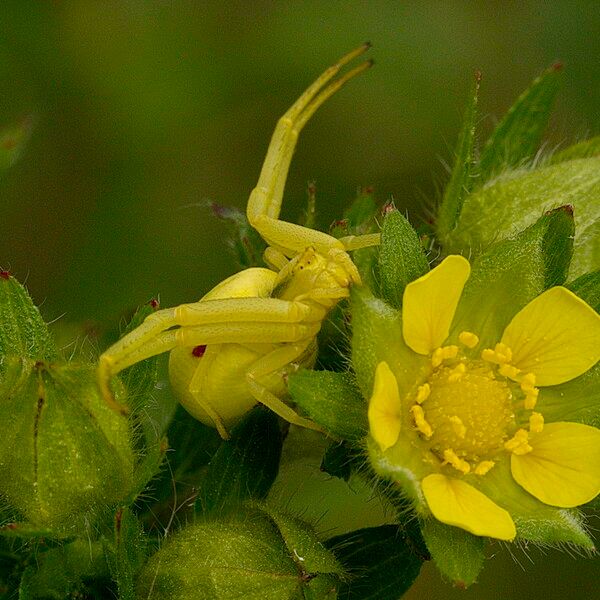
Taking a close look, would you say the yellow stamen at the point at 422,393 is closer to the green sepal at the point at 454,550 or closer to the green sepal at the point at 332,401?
the green sepal at the point at 332,401

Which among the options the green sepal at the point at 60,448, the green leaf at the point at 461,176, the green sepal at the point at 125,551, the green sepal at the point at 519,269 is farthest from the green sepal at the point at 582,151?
the green sepal at the point at 125,551

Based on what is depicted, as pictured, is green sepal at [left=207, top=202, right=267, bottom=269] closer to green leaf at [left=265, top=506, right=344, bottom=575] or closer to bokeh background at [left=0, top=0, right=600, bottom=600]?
green leaf at [left=265, top=506, right=344, bottom=575]

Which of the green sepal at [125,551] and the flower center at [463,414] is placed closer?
the green sepal at [125,551]

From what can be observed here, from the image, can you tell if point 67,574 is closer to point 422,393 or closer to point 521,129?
point 422,393

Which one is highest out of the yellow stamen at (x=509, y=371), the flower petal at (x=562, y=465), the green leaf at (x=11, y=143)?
the green leaf at (x=11, y=143)

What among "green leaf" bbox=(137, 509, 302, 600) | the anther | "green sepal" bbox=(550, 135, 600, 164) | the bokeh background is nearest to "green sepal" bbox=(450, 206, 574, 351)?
the anther

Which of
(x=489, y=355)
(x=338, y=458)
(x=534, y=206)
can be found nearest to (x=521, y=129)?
(x=534, y=206)
